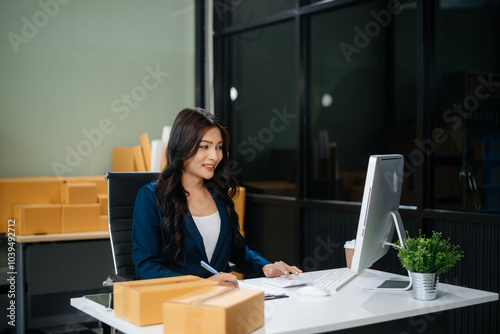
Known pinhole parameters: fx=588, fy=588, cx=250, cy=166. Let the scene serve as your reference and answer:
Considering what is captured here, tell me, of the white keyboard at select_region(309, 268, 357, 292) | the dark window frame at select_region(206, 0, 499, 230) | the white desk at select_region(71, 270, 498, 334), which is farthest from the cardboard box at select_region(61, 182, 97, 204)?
the white keyboard at select_region(309, 268, 357, 292)

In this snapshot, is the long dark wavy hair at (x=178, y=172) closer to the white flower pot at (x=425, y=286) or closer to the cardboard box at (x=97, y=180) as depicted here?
the white flower pot at (x=425, y=286)

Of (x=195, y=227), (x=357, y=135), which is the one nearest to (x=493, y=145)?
(x=357, y=135)

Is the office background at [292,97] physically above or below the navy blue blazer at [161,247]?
above

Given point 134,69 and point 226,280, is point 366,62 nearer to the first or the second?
point 134,69

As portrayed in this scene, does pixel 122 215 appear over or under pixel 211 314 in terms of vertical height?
over

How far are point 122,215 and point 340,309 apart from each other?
1.19 metres

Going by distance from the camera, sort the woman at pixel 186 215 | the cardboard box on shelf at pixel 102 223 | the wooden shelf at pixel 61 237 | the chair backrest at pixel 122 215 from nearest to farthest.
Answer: the woman at pixel 186 215, the chair backrest at pixel 122 215, the wooden shelf at pixel 61 237, the cardboard box on shelf at pixel 102 223

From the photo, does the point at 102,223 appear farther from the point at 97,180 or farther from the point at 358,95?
the point at 358,95

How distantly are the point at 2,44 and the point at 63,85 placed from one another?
486mm

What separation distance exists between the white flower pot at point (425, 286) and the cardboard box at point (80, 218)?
2.28 metres

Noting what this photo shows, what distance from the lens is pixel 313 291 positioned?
208 cm

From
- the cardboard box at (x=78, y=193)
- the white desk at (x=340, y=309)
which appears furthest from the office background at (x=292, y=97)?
the white desk at (x=340, y=309)

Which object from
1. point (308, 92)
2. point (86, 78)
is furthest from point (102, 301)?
point (86, 78)

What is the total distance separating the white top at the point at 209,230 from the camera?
96.5 inches
